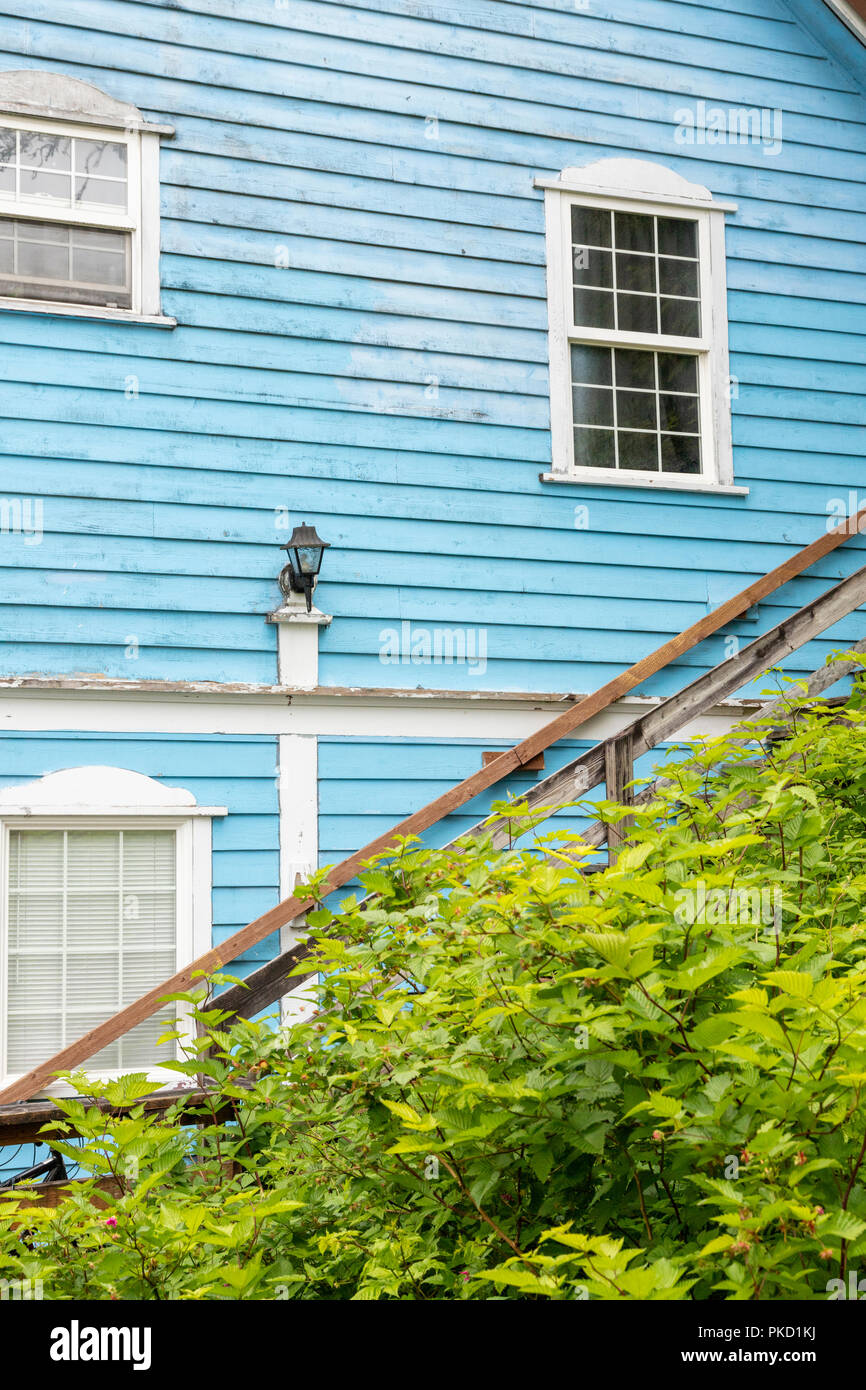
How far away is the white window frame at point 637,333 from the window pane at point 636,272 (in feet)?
0.88

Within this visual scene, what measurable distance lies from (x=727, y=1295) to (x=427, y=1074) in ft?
2.29

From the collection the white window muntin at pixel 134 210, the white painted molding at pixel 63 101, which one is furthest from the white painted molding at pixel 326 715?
the white painted molding at pixel 63 101

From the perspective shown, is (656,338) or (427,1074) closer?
(427,1074)

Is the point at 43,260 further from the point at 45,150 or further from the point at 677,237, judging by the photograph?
the point at 677,237

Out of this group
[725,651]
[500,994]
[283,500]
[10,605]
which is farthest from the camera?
[725,651]

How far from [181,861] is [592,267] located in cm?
402

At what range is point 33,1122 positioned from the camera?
4539 mm

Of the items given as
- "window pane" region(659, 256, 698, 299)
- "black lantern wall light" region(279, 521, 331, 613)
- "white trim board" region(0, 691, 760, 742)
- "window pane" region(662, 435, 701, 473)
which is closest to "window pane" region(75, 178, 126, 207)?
"black lantern wall light" region(279, 521, 331, 613)

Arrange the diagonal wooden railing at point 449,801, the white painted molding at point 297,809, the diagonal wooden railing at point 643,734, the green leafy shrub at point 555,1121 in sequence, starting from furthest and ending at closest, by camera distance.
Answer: the white painted molding at point 297,809 < the diagonal wooden railing at point 449,801 < the diagonal wooden railing at point 643,734 < the green leafy shrub at point 555,1121

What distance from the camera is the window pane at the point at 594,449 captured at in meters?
6.84

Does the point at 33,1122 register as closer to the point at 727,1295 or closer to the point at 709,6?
the point at 727,1295

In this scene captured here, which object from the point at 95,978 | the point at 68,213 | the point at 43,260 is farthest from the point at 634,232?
the point at 95,978

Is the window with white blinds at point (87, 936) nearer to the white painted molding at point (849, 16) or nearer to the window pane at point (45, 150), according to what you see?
the window pane at point (45, 150)

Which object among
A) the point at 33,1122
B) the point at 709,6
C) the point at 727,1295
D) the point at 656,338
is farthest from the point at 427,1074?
the point at 709,6
